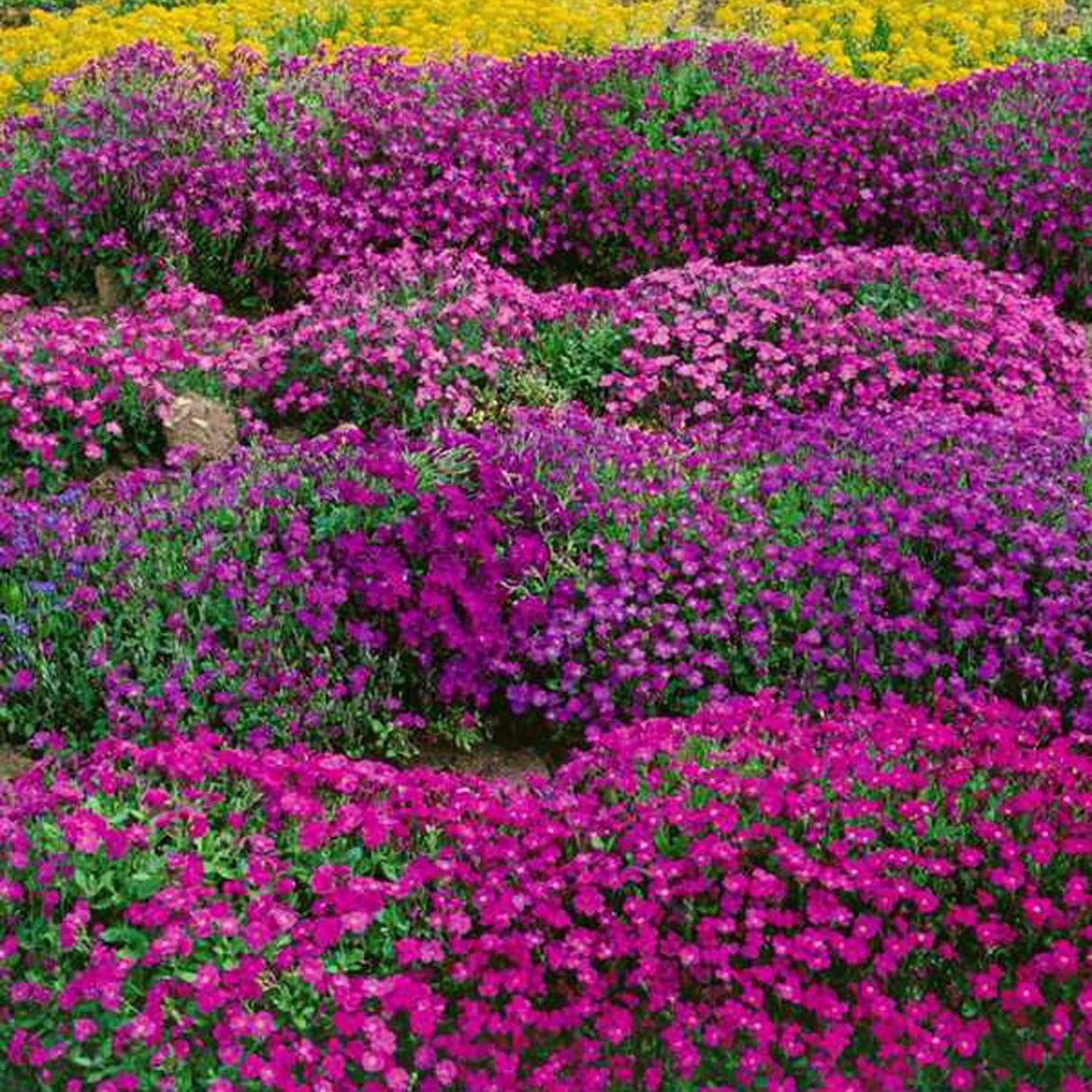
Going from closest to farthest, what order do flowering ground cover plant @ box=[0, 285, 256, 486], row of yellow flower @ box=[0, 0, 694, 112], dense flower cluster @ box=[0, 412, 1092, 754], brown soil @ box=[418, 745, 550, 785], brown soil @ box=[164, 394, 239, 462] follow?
dense flower cluster @ box=[0, 412, 1092, 754] < brown soil @ box=[418, 745, 550, 785] < flowering ground cover plant @ box=[0, 285, 256, 486] < brown soil @ box=[164, 394, 239, 462] < row of yellow flower @ box=[0, 0, 694, 112]

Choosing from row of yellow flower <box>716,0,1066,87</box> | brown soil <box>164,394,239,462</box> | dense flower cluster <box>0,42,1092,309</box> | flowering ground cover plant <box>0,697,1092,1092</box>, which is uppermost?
row of yellow flower <box>716,0,1066,87</box>

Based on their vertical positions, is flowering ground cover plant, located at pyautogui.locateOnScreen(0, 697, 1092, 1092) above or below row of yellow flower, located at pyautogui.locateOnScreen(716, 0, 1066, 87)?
below

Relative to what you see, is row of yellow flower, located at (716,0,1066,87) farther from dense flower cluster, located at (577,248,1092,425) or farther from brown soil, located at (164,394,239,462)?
brown soil, located at (164,394,239,462)

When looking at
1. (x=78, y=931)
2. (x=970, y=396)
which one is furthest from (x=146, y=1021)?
(x=970, y=396)

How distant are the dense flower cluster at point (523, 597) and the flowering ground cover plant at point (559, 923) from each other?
68 cm

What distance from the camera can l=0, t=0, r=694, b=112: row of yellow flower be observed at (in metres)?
11.9

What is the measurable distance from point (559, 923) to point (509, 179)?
5817mm

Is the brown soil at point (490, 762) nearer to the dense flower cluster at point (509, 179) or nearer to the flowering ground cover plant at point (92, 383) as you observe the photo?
the flowering ground cover plant at point (92, 383)

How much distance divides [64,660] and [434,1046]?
2076 millimetres

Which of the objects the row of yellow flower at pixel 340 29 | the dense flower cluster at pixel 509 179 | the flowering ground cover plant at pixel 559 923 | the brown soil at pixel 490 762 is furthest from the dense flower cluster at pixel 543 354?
the row of yellow flower at pixel 340 29

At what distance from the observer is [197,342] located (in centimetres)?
735

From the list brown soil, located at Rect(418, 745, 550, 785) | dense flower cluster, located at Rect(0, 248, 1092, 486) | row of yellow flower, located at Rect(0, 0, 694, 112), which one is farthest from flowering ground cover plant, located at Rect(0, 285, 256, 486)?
row of yellow flower, located at Rect(0, 0, 694, 112)

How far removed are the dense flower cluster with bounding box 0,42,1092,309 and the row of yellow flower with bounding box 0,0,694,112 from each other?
7.35ft

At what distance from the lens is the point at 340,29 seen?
12867 mm
